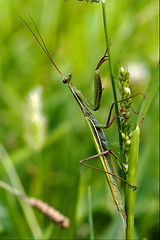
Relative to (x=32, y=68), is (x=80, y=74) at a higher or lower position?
lower

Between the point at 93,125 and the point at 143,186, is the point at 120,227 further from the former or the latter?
the point at 93,125

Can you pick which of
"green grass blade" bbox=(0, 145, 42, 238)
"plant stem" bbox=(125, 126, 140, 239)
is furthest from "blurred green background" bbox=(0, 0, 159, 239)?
"plant stem" bbox=(125, 126, 140, 239)

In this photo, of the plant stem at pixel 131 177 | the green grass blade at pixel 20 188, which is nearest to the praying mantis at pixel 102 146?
the plant stem at pixel 131 177

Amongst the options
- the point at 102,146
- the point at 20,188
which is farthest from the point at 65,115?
the point at 102,146

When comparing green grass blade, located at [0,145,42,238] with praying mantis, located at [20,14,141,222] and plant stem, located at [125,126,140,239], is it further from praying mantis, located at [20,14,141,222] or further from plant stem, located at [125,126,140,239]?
plant stem, located at [125,126,140,239]

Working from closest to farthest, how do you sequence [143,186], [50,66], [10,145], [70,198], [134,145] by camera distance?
[134,145] < [70,198] < [143,186] < [10,145] < [50,66]

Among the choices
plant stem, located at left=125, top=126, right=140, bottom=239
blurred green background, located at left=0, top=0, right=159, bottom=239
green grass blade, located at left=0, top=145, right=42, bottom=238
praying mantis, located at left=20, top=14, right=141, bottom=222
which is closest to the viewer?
plant stem, located at left=125, top=126, right=140, bottom=239

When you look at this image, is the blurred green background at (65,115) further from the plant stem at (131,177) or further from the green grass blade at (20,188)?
the plant stem at (131,177)

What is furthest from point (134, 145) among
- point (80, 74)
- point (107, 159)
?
point (80, 74)
